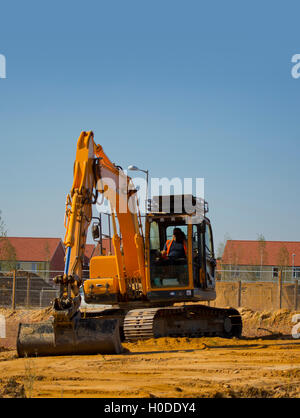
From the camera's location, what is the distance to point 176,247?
14.6 m

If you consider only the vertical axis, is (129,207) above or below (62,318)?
above

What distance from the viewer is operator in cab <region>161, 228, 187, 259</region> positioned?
14523 millimetres

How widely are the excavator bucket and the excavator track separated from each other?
2.41 m

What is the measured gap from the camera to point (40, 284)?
102ft

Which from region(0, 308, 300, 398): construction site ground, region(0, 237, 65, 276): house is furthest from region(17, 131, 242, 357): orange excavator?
region(0, 237, 65, 276): house

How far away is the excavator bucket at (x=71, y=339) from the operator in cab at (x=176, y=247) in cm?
A: 346

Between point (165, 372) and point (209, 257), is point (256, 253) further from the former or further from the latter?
point (165, 372)

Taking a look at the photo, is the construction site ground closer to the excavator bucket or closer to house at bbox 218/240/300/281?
the excavator bucket

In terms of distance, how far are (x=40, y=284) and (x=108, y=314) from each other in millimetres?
16431

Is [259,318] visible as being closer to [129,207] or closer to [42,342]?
[129,207]
